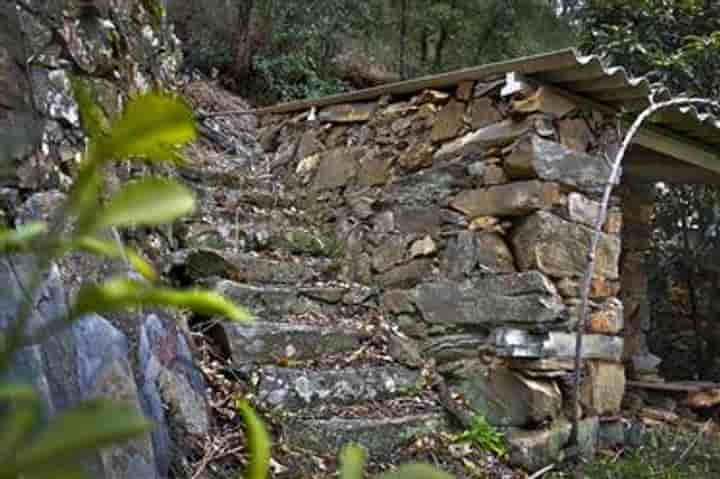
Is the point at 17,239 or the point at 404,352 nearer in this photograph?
the point at 17,239

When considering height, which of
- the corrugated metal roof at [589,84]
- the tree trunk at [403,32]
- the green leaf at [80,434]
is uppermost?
the tree trunk at [403,32]

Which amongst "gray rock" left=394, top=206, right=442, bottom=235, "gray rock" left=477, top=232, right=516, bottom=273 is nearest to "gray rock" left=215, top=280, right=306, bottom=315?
"gray rock" left=394, top=206, right=442, bottom=235

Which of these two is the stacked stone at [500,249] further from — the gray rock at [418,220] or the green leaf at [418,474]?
the green leaf at [418,474]

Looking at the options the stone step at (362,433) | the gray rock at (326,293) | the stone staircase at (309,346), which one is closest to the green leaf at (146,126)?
the stone staircase at (309,346)

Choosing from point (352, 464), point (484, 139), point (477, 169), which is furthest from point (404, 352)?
point (352, 464)

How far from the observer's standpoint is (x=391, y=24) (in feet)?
27.8

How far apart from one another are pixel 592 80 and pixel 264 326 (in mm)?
1681

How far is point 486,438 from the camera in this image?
3.01 meters

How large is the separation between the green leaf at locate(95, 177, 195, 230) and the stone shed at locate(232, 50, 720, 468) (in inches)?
113

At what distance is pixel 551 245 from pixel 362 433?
3.63 ft

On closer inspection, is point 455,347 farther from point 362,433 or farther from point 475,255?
point 362,433

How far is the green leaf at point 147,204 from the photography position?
0.89ft

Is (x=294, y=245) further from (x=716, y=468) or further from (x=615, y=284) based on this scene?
(x=716, y=468)

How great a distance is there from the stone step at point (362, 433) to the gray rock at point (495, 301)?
49 cm
